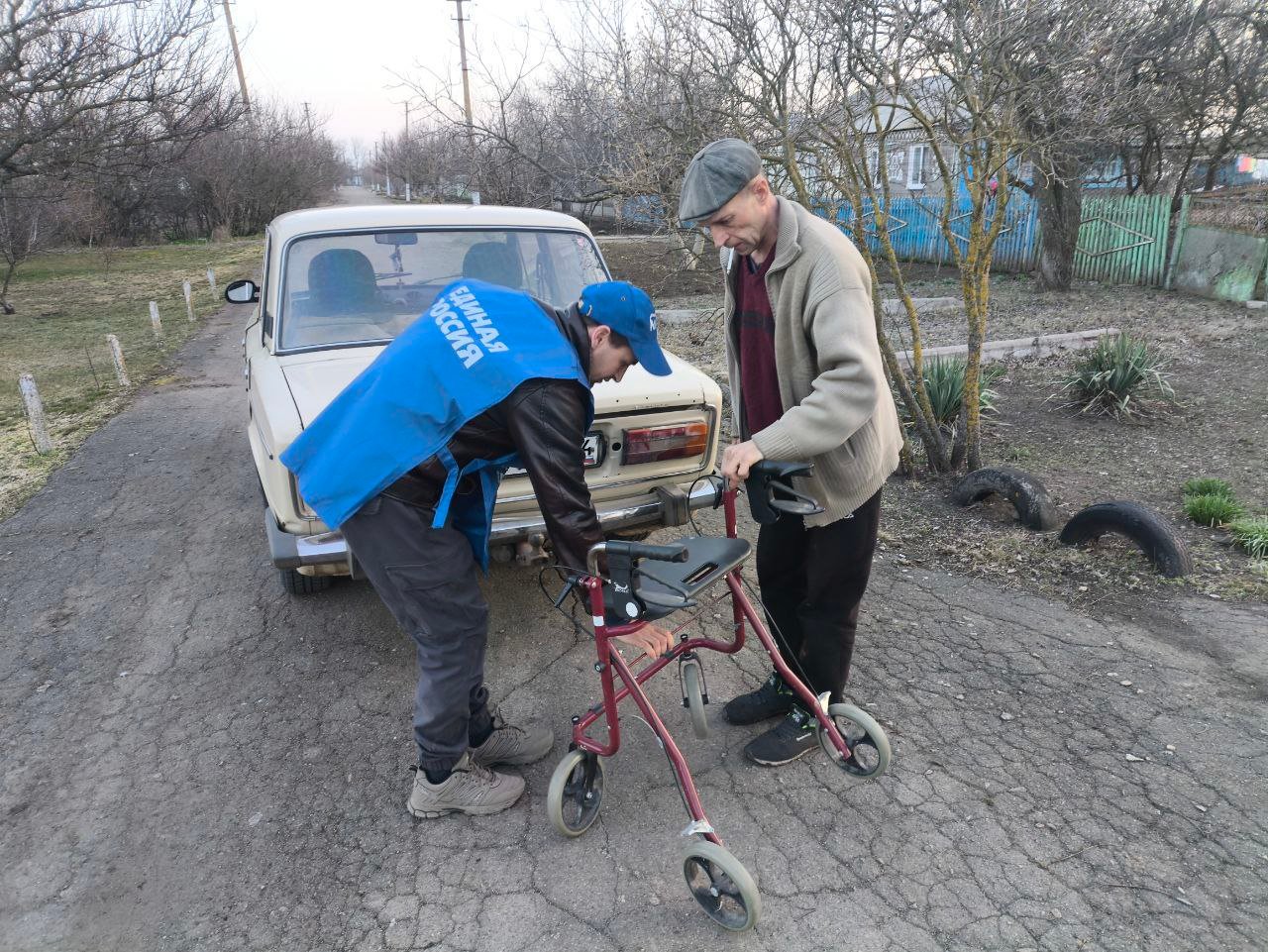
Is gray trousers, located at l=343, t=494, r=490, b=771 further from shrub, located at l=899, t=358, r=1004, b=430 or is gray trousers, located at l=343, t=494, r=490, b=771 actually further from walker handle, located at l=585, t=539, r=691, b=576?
shrub, located at l=899, t=358, r=1004, b=430

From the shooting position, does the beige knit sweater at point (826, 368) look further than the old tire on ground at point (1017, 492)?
No

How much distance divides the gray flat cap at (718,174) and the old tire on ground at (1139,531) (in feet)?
10.3

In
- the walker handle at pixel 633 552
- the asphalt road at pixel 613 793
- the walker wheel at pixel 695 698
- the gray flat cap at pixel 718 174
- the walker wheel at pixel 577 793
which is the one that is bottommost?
the asphalt road at pixel 613 793

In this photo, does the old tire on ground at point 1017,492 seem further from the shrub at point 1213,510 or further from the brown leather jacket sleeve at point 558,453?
the brown leather jacket sleeve at point 558,453

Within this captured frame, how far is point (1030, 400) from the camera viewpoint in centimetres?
729

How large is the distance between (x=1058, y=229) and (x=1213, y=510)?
942 centimetres

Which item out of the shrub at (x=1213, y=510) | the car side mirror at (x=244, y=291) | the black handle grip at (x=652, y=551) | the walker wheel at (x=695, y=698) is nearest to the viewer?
the black handle grip at (x=652, y=551)

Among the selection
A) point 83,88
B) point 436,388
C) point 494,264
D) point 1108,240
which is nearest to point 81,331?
point 83,88

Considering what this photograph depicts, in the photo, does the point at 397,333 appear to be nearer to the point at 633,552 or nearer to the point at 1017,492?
the point at 633,552

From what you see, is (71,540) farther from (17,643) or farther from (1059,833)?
(1059,833)

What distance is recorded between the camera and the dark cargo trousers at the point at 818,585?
281cm

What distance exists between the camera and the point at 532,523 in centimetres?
359

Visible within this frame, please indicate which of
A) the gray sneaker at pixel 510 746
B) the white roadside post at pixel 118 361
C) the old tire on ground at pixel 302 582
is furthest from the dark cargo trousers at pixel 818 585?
the white roadside post at pixel 118 361

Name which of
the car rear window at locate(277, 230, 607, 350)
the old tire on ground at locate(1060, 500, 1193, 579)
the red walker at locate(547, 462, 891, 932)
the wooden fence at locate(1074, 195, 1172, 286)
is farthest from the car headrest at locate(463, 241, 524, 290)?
the wooden fence at locate(1074, 195, 1172, 286)
